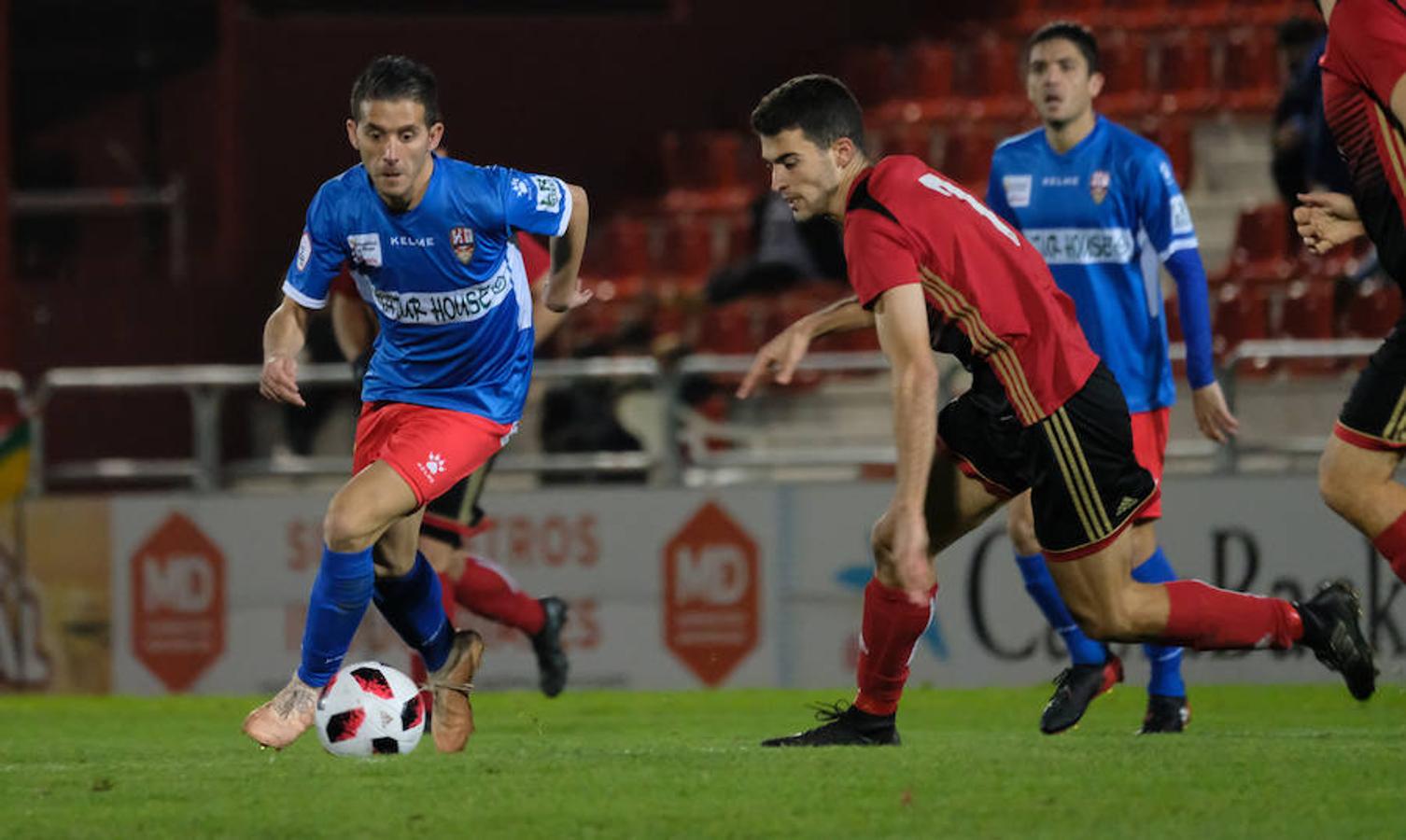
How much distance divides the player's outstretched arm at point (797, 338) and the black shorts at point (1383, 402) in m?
1.21

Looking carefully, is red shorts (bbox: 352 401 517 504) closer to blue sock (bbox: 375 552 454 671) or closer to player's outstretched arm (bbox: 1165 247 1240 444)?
blue sock (bbox: 375 552 454 671)

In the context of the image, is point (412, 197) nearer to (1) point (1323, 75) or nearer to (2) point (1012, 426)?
(2) point (1012, 426)


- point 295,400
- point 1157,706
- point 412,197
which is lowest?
point 1157,706

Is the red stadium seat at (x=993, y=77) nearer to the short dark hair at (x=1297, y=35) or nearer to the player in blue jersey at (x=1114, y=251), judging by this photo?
the short dark hair at (x=1297, y=35)

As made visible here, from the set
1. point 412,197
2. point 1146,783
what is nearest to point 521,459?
point 412,197

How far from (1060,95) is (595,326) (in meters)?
6.62

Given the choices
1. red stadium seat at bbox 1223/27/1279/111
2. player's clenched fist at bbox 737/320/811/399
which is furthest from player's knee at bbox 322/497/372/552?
red stadium seat at bbox 1223/27/1279/111

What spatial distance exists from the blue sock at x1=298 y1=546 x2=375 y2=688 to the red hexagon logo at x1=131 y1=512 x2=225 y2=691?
5.06 m

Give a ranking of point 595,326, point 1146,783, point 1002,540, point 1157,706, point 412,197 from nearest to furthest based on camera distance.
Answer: point 1146,783 < point 412,197 < point 1157,706 < point 1002,540 < point 595,326

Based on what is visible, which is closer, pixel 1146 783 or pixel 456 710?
pixel 1146 783

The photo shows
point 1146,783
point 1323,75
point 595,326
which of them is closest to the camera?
point 1146,783

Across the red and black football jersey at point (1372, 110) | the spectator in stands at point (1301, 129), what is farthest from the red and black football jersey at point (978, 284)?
the spectator in stands at point (1301, 129)

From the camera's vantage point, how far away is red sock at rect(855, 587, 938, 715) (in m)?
6.35

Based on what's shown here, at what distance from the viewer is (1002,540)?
1114 cm
